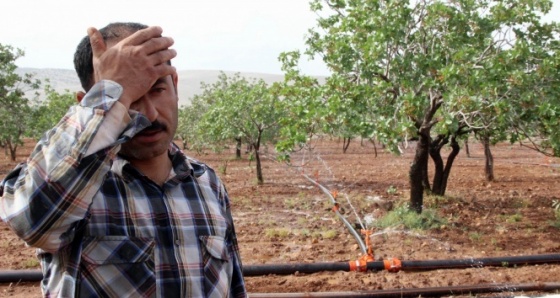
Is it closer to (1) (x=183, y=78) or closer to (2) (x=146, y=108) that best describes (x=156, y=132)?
(2) (x=146, y=108)

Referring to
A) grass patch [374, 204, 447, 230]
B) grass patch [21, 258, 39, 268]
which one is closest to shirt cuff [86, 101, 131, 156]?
grass patch [21, 258, 39, 268]

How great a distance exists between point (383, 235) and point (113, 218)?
723cm

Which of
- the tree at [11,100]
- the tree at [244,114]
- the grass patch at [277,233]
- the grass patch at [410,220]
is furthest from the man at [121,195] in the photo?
the tree at [11,100]

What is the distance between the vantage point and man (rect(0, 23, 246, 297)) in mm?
1264

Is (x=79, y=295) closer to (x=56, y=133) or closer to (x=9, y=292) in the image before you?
(x=56, y=133)

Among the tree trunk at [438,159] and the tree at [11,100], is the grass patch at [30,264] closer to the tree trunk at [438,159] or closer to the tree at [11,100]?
the tree trunk at [438,159]

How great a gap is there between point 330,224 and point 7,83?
13.4 m

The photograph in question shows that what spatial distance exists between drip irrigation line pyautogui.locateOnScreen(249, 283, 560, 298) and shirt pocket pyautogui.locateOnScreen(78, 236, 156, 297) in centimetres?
406

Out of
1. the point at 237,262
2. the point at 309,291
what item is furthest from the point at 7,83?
the point at 237,262

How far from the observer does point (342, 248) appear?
7.82 metres

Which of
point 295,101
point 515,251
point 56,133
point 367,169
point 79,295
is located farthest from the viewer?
point 367,169

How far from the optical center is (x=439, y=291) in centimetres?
566

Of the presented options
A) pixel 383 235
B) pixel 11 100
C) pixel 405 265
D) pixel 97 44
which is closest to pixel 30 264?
pixel 405 265

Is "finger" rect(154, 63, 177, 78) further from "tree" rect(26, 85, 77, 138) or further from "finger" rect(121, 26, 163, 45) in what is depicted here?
"tree" rect(26, 85, 77, 138)
